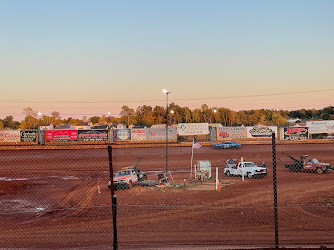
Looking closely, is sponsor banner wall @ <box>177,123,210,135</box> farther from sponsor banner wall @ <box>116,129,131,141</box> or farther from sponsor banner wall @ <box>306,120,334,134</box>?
sponsor banner wall @ <box>306,120,334,134</box>

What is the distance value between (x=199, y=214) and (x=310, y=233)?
4.87 meters

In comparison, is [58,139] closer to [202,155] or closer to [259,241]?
[202,155]

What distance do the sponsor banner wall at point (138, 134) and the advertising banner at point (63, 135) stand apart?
9.53 meters

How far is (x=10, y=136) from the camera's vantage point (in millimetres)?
59625

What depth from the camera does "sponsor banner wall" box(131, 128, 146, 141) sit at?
58.2 m

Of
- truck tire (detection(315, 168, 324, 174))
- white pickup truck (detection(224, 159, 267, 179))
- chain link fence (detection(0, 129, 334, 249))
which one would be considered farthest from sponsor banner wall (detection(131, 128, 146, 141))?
truck tire (detection(315, 168, 324, 174))

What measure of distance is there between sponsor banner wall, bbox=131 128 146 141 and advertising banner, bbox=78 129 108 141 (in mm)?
4511

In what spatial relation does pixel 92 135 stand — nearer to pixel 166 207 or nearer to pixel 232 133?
pixel 232 133

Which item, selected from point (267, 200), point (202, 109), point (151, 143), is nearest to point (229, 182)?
point (267, 200)

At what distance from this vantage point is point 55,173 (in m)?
31.3

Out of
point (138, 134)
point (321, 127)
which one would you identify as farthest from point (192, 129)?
point (321, 127)

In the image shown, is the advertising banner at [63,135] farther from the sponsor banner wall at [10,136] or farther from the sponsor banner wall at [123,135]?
the sponsor banner wall at [123,135]

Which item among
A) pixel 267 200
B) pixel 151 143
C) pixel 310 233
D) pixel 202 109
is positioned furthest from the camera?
pixel 202 109

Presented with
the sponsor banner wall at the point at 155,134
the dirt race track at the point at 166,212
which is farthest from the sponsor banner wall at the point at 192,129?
the dirt race track at the point at 166,212
